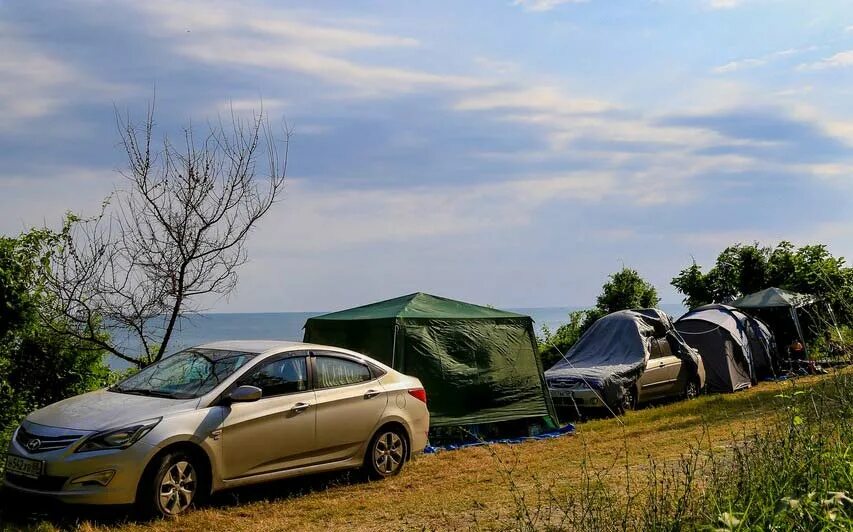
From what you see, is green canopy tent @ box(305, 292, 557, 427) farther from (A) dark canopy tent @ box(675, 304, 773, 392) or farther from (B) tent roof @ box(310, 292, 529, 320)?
(A) dark canopy tent @ box(675, 304, 773, 392)

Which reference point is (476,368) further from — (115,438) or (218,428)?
(115,438)

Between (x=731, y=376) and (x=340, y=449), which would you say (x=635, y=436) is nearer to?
(x=340, y=449)

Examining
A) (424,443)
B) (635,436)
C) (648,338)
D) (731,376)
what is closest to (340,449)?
(424,443)

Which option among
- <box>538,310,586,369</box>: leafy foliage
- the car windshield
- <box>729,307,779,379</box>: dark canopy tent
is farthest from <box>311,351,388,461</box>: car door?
<box>729,307,779,379</box>: dark canopy tent

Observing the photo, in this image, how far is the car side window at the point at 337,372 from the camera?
30.4ft

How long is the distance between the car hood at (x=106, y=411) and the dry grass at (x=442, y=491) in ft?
2.56

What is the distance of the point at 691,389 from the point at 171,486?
12236mm

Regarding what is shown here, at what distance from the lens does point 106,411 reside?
25.5 feet

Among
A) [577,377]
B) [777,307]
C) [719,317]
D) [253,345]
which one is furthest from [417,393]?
[777,307]

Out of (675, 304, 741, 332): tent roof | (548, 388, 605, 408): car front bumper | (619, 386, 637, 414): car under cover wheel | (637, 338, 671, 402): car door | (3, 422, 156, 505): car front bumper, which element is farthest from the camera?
(675, 304, 741, 332): tent roof

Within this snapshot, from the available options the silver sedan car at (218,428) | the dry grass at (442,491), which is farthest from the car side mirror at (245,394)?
the dry grass at (442,491)

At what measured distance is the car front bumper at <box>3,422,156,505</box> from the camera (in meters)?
7.17

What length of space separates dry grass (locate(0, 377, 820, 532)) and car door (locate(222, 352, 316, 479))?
42 cm

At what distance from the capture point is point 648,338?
1630cm
